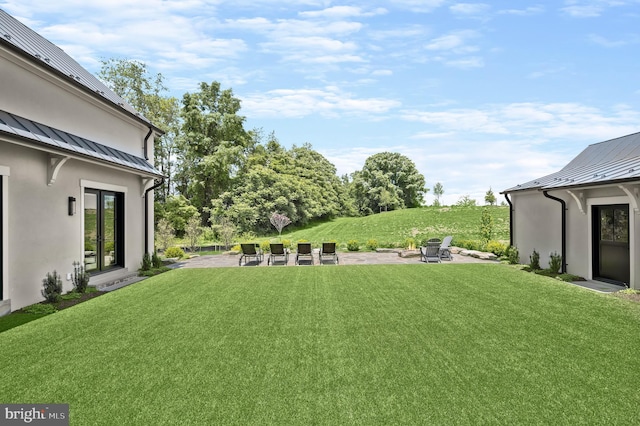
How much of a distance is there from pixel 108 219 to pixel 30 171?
3.28 metres

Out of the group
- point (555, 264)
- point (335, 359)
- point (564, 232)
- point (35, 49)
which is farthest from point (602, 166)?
point (35, 49)

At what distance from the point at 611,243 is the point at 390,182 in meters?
42.6

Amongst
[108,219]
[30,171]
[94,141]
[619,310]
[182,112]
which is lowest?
[619,310]

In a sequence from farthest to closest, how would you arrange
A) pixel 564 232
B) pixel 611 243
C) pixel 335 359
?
pixel 564 232, pixel 611 243, pixel 335 359

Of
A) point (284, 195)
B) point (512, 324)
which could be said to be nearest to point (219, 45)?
point (512, 324)

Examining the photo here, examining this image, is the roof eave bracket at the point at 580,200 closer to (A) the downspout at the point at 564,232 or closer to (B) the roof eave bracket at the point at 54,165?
(A) the downspout at the point at 564,232

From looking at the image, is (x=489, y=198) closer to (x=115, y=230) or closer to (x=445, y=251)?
(x=445, y=251)

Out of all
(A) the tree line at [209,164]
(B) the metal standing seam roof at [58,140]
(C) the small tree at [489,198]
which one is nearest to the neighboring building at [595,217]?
(B) the metal standing seam roof at [58,140]

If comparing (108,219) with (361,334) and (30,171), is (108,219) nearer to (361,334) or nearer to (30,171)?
(30,171)

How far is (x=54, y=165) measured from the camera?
7668 mm

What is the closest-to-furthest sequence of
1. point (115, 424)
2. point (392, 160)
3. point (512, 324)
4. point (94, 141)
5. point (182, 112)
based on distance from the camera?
1. point (115, 424)
2. point (512, 324)
3. point (94, 141)
4. point (182, 112)
5. point (392, 160)

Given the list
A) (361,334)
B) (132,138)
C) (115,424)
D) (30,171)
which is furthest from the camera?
(132,138)

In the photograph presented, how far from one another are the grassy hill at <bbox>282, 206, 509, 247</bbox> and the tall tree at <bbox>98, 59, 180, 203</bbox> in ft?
40.3

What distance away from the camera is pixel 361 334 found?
17.9ft
